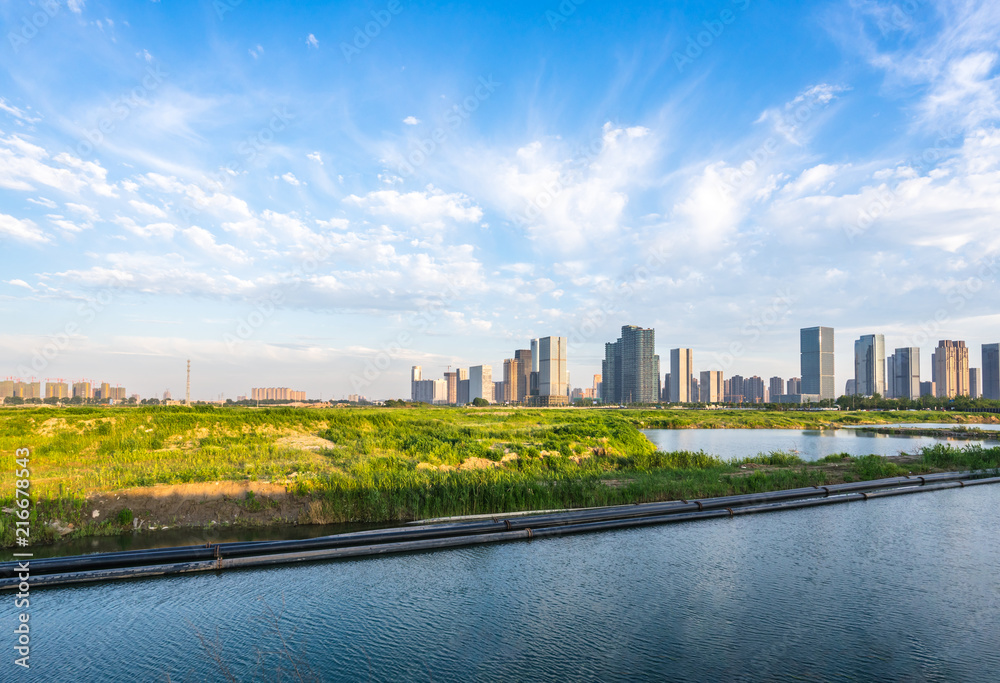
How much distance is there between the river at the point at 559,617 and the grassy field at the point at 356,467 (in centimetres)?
504

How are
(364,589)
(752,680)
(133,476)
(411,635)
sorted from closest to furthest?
(752,680) < (411,635) < (364,589) < (133,476)

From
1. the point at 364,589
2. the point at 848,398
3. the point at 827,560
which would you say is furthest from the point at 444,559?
the point at 848,398

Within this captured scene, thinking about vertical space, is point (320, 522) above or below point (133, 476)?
below

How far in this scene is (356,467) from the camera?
74.7 feet

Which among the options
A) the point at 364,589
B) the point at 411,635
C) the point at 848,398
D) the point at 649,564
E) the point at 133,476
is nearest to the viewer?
the point at 411,635

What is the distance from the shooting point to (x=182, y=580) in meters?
12.0

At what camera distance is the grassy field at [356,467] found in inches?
711

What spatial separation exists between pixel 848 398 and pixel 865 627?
181 metres

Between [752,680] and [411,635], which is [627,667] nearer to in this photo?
[752,680]

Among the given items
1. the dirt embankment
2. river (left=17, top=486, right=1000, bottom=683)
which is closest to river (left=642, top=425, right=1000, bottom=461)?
river (left=17, top=486, right=1000, bottom=683)

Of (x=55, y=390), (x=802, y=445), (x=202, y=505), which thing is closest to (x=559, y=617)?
(x=202, y=505)

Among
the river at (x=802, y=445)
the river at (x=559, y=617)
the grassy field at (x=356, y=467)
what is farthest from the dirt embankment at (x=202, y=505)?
the river at (x=802, y=445)

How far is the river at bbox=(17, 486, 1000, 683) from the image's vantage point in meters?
8.52

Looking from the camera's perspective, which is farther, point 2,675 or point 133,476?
point 133,476
